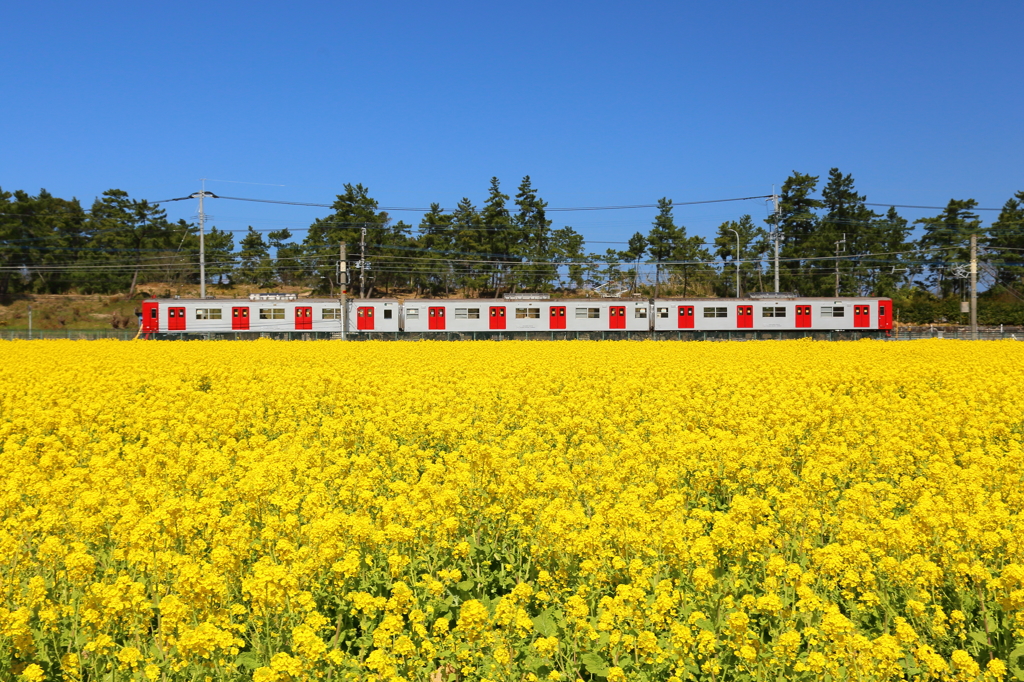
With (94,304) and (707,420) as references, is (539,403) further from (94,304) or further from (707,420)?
(94,304)

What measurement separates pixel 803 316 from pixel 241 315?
107 ft

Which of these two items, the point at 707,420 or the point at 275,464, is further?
the point at 707,420

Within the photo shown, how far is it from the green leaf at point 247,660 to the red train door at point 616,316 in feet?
125

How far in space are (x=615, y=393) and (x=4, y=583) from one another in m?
8.77

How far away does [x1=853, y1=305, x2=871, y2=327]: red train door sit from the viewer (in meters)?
40.8

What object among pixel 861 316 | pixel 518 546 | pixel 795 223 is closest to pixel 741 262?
pixel 795 223

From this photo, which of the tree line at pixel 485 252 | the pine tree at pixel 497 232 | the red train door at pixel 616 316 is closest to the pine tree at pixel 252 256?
the tree line at pixel 485 252

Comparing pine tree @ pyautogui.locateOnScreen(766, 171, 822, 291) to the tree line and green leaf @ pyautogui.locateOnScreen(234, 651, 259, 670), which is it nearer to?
the tree line

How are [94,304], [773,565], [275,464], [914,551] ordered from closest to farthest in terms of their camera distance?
[773,565], [914,551], [275,464], [94,304]

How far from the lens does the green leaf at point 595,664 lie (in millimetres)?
3760

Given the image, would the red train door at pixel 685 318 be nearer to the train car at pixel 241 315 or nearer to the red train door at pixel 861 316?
the red train door at pixel 861 316

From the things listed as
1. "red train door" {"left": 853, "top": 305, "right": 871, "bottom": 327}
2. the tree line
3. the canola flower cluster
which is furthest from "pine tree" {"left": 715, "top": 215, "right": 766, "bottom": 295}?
the canola flower cluster

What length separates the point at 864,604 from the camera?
4.53 m

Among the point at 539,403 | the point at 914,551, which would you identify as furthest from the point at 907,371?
the point at 914,551
